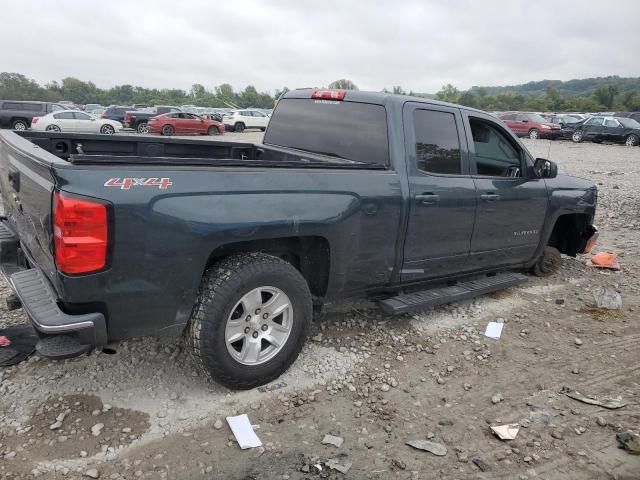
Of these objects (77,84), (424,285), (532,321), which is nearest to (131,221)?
(424,285)

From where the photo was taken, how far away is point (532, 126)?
28.4 m

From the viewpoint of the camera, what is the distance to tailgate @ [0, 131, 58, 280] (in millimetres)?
2486

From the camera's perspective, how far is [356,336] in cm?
397

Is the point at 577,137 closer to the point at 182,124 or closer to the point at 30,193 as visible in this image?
the point at 182,124

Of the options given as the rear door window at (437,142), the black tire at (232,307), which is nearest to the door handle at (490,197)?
the rear door window at (437,142)

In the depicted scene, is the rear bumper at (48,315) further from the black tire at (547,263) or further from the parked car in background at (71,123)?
the parked car in background at (71,123)

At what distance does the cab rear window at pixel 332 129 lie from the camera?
148 inches

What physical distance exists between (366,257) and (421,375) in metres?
0.94

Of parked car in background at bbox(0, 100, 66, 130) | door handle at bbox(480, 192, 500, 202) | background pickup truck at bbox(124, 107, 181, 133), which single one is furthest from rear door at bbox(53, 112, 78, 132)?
door handle at bbox(480, 192, 500, 202)

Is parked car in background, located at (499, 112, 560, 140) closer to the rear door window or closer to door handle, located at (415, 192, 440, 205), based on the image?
the rear door window

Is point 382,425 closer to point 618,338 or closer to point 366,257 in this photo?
point 366,257

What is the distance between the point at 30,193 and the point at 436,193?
2771mm

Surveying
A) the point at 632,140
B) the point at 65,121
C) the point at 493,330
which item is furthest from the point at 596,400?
the point at 632,140

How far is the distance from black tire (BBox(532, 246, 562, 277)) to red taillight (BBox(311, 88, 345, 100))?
119 inches
